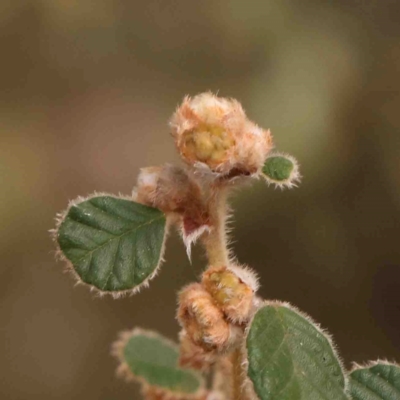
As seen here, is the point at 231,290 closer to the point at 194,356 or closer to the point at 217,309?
the point at 217,309

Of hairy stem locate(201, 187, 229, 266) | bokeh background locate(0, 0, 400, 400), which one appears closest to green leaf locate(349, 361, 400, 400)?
hairy stem locate(201, 187, 229, 266)

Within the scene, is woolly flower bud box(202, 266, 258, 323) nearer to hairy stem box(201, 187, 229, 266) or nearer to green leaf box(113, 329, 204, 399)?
hairy stem box(201, 187, 229, 266)

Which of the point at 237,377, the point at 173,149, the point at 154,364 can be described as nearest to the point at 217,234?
the point at 237,377

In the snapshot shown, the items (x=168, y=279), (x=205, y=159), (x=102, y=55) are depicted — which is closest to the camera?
(x=205, y=159)

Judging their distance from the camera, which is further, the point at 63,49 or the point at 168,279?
the point at 63,49

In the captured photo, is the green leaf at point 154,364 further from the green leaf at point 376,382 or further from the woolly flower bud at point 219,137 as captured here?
the woolly flower bud at point 219,137

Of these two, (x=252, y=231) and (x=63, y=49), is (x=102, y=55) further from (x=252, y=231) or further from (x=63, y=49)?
(x=252, y=231)

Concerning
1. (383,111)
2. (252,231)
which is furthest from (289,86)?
(252,231)
